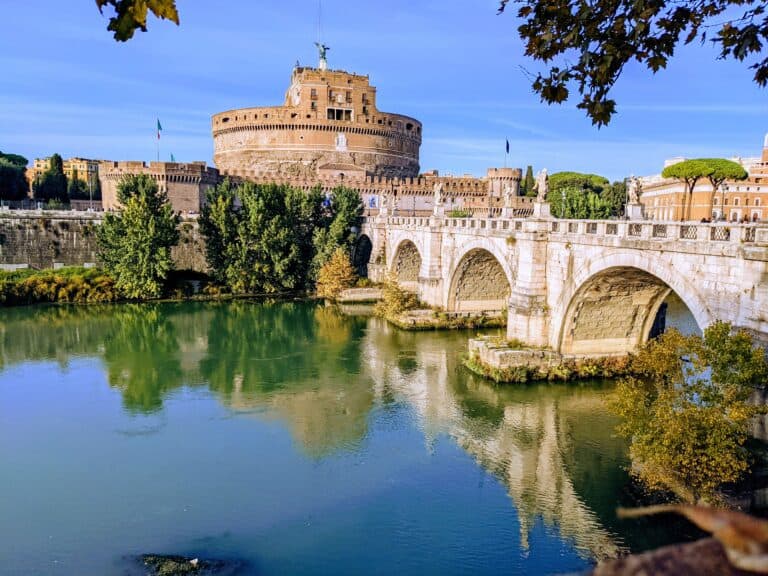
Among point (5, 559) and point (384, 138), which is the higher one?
point (384, 138)

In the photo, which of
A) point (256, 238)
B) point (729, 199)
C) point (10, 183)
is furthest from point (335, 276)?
point (729, 199)

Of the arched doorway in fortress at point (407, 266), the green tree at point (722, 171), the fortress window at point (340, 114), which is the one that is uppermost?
the fortress window at point (340, 114)

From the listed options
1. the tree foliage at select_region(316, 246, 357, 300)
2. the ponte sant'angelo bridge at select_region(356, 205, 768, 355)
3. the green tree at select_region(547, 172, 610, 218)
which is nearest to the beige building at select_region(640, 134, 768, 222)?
the green tree at select_region(547, 172, 610, 218)

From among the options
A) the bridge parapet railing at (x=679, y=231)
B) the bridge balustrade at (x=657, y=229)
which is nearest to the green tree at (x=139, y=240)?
the bridge balustrade at (x=657, y=229)

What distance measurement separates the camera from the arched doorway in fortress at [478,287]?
83.5 feet

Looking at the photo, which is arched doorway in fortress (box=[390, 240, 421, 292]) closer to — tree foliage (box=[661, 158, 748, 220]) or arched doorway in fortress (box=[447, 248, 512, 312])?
arched doorway in fortress (box=[447, 248, 512, 312])

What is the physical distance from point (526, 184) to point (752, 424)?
57985 mm

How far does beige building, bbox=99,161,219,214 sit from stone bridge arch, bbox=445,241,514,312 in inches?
1066

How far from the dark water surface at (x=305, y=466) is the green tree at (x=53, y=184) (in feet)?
125

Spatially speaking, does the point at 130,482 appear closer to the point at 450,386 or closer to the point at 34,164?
the point at 450,386

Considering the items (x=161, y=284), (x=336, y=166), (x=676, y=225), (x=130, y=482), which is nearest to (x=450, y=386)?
(x=676, y=225)

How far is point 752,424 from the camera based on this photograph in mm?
10031

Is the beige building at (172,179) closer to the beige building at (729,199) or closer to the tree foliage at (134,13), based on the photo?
the beige building at (729,199)

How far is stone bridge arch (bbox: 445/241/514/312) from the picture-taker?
2517 centimetres
